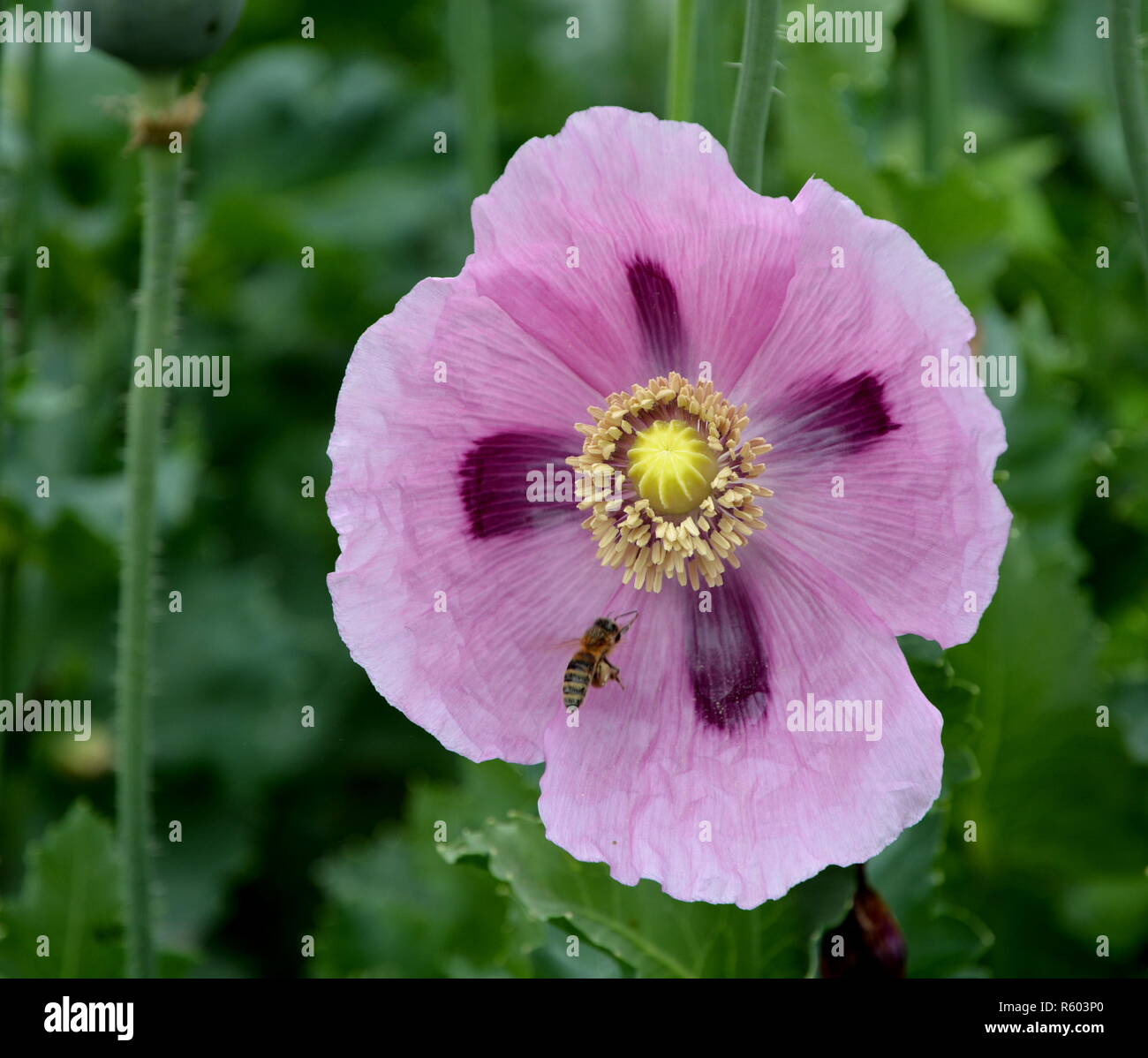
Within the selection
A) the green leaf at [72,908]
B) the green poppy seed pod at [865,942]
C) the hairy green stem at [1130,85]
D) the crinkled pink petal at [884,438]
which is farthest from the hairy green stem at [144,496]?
the hairy green stem at [1130,85]

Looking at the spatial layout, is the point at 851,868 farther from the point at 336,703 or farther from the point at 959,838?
the point at 336,703

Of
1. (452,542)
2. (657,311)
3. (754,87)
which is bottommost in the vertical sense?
(452,542)

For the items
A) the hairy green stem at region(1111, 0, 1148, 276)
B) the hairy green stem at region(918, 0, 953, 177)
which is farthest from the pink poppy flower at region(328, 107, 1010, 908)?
the hairy green stem at region(918, 0, 953, 177)

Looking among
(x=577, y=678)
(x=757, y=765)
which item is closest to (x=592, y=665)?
(x=577, y=678)

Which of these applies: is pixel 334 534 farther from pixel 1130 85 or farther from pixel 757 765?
pixel 1130 85

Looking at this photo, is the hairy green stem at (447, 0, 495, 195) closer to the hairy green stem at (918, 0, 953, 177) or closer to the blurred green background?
the blurred green background

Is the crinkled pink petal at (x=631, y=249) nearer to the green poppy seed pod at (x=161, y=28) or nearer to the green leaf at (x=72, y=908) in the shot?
the green poppy seed pod at (x=161, y=28)

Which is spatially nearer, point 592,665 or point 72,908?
point 592,665
